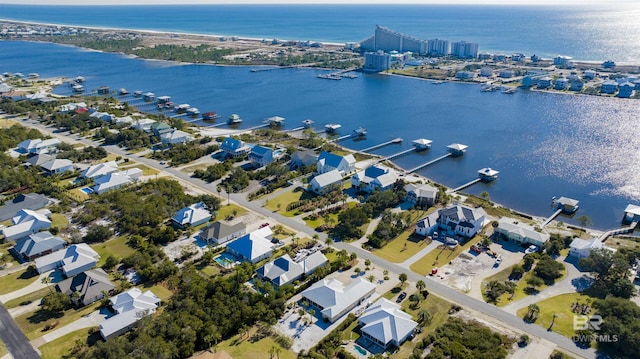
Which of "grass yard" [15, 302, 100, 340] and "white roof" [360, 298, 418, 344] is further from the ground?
"white roof" [360, 298, 418, 344]

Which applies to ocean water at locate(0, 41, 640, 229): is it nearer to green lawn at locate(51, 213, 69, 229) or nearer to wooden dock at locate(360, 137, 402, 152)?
wooden dock at locate(360, 137, 402, 152)

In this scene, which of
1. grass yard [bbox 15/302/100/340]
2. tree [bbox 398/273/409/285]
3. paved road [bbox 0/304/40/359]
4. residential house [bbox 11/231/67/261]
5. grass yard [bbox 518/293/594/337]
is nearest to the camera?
paved road [bbox 0/304/40/359]

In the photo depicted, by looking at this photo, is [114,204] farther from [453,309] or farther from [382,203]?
[453,309]

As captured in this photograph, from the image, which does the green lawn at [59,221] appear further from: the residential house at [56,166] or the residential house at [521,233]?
the residential house at [521,233]

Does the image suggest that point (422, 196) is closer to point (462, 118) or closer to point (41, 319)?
point (41, 319)

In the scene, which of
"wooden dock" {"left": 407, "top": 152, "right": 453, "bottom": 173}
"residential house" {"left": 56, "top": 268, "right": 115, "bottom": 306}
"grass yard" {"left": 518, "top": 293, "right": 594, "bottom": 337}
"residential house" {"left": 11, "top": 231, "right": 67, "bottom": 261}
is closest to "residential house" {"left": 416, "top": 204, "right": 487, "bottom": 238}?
"grass yard" {"left": 518, "top": 293, "right": 594, "bottom": 337}

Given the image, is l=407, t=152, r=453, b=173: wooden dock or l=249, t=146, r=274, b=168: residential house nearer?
l=249, t=146, r=274, b=168: residential house

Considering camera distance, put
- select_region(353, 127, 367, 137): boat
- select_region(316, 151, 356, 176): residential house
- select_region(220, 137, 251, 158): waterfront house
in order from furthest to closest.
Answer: select_region(353, 127, 367, 137): boat < select_region(220, 137, 251, 158): waterfront house < select_region(316, 151, 356, 176): residential house
